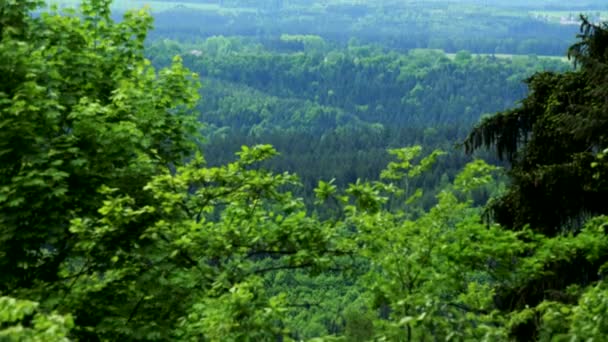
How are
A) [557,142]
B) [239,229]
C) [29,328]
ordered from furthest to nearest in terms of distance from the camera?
[557,142]
[239,229]
[29,328]

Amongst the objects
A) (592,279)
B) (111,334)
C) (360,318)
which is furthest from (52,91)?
(360,318)

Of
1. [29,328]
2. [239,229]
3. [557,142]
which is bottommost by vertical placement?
[239,229]

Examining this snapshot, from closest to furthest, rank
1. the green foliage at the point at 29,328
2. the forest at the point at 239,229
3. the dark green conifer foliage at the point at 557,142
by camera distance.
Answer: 1. the green foliage at the point at 29,328
2. the forest at the point at 239,229
3. the dark green conifer foliage at the point at 557,142

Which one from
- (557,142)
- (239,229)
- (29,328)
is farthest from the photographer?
(557,142)

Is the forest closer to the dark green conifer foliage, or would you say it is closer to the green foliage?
the dark green conifer foliage

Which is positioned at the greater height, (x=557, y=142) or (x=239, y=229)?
(x=557, y=142)

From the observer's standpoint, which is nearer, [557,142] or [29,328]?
[29,328]

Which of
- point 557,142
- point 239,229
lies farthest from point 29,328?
point 557,142

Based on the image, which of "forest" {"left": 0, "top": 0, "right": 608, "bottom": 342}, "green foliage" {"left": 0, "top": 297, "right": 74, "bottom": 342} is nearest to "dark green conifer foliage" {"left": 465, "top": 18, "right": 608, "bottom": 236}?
"forest" {"left": 0, "top": 0, "right": 608, "bottom": 342}

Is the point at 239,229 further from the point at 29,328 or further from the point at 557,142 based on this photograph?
the point at 557,142

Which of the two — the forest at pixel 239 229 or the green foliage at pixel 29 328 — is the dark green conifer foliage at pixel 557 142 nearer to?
the forest at pixel 239 229

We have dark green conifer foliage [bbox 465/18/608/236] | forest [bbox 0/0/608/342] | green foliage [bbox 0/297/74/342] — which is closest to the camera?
green foliage [bbox 0/297/74/342]

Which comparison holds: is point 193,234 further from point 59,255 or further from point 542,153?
point 542,153

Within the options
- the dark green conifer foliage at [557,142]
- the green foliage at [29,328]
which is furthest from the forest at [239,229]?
the green foliage at [29,328]
